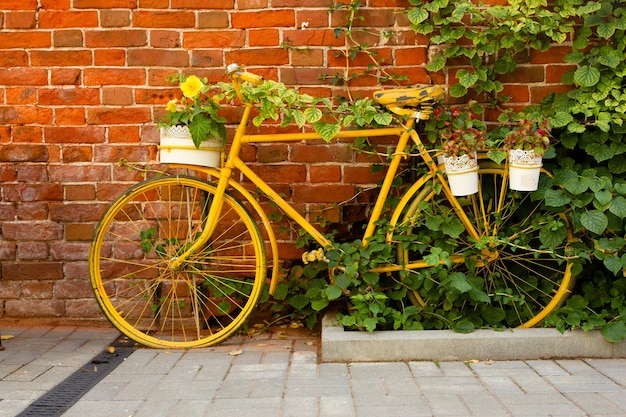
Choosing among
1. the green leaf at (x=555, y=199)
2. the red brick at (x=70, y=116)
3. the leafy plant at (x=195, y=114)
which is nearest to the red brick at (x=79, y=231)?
the red brick at (x=70, y=116)

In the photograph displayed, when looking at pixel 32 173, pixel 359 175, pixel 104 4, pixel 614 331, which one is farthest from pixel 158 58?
pixel 614 331

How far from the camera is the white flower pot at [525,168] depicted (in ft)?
11.3

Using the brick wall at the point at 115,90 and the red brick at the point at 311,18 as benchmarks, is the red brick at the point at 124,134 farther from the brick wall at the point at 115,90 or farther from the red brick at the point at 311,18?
the red brick at the point at 311,18

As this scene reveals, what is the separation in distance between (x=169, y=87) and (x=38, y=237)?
1219 mm

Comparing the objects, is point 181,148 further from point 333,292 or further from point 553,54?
point 553,54

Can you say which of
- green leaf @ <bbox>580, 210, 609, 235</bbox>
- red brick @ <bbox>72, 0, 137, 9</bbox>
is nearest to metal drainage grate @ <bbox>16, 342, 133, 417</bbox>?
red brick @ <bbox>72, 0, 137, 9</bbox>

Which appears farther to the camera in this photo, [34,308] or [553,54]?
[34,308]

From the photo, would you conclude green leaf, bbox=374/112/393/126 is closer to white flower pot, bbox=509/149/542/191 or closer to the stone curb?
white flower pot, bbox=509/149/542/191

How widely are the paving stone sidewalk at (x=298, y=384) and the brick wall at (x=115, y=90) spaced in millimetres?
652

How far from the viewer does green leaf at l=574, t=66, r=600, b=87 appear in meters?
3.69

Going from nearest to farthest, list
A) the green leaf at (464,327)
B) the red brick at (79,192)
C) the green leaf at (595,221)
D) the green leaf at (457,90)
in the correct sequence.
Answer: the green leaf at (595,221) → the green leaf at (464,327) → the green leaf at (457,90) → the red brick at (79,192)

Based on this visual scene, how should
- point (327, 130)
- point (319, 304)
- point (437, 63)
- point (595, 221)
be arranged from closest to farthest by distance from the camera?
point (595, 221) < point (327, 130) < point (319, 304) < point (437, 63)

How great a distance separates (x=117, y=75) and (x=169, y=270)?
120 centimetres

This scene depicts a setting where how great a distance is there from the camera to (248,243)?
4.10 m
